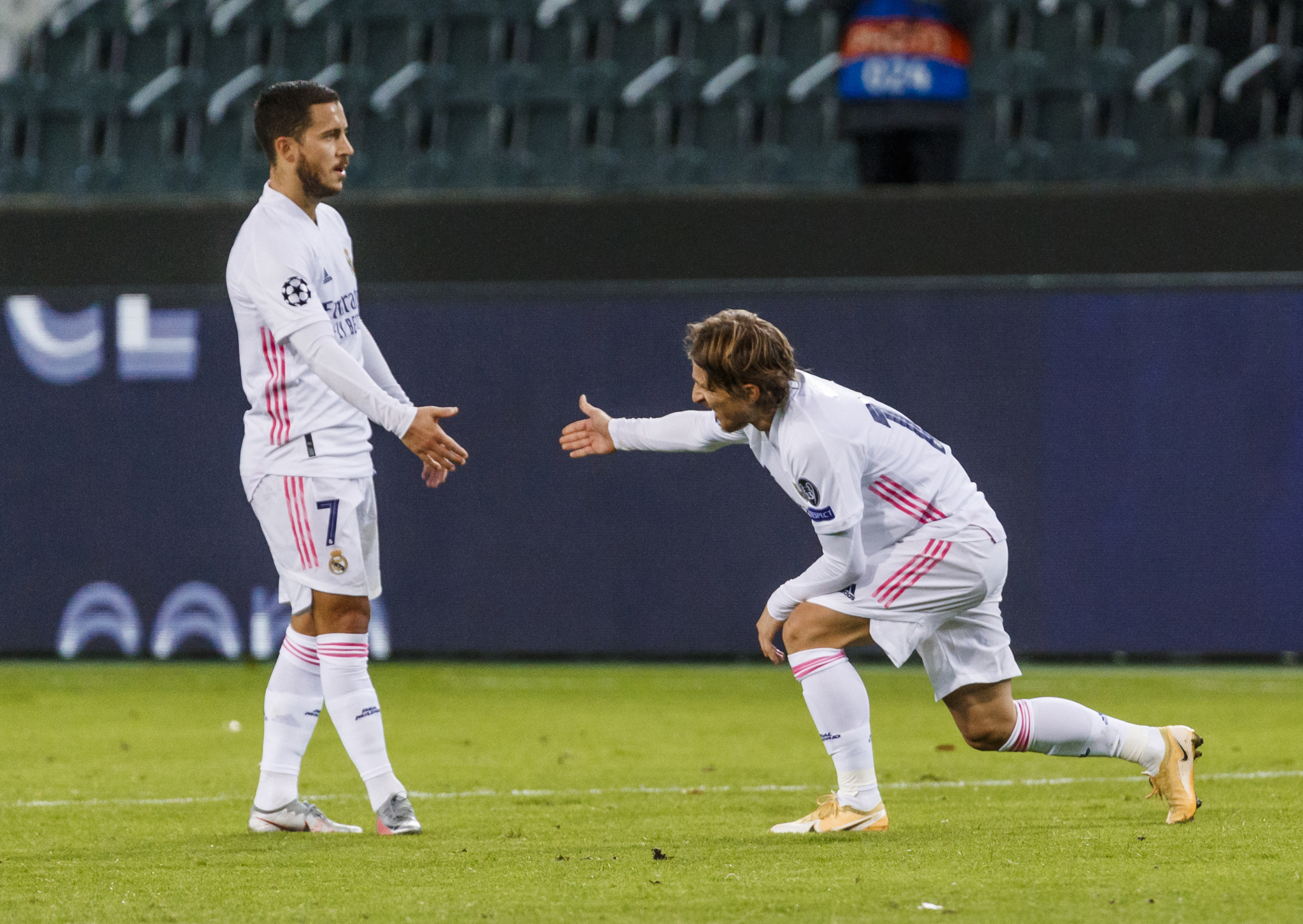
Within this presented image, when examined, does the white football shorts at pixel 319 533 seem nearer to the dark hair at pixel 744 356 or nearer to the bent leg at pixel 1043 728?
the dark hair at pixel 744 356

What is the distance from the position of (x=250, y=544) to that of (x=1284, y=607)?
573 cm

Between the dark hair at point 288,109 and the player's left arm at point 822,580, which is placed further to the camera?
the dark hair at point 288,109

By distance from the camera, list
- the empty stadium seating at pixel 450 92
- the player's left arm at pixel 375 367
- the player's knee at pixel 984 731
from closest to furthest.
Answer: the player's knee at pixel 984 731
the player's left arm at pixel 375 367
the empty stadium seating at pixel 450 92

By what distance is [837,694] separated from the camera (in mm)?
4852

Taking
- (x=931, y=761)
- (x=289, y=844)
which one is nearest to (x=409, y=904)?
(x=289, y=844)

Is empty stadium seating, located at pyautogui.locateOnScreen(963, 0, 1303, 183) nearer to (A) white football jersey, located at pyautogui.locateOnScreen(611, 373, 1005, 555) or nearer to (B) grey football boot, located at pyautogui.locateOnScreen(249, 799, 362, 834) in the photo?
(A) white football jersey, located at pyautogui.locateOnScreen(611, 373, 1005, 555)

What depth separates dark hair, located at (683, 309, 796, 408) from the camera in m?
4.66

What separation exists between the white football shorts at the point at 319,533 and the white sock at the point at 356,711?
0.16m

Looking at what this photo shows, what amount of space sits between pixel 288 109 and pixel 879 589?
2.12 metres

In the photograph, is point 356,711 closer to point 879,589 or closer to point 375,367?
point 375,367

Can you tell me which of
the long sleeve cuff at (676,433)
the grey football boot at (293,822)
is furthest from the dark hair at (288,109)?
the grey football boot at (293,822)

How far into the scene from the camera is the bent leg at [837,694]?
4.86 m

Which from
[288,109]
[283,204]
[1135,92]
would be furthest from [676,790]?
[1135,92]

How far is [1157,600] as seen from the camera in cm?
996
